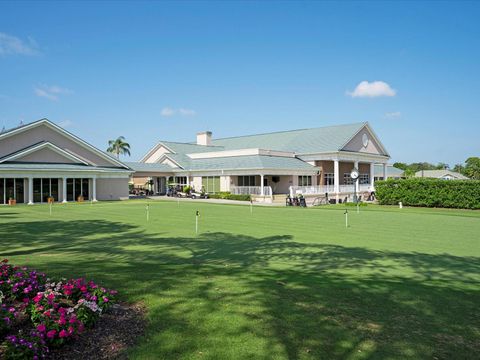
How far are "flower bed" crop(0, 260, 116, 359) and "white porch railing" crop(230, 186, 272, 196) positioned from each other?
35992 millimetres

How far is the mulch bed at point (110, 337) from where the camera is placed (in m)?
4.24

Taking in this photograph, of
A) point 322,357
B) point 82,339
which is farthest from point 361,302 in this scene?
point 82,339

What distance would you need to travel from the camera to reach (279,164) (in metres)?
44.6

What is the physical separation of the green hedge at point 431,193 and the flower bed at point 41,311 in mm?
33808

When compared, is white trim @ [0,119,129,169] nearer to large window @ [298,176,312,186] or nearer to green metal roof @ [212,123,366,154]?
large window @ [298,176,312,186]

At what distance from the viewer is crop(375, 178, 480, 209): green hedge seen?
106ft

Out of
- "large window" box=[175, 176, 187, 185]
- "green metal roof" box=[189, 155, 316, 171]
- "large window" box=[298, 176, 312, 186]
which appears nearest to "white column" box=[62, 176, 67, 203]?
"green metal roof" box=[189, 155, 316, 171]

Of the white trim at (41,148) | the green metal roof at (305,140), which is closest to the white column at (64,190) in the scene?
the white trim at (41,148)

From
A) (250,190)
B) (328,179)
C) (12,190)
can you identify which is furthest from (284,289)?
(328,179)

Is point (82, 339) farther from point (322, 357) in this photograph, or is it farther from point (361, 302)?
point (361, 302)

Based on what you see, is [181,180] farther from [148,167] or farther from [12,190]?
[12,190]

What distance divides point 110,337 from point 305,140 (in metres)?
50.3

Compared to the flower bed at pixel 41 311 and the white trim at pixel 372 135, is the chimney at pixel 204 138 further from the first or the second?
the flower bed at pixel 41 311

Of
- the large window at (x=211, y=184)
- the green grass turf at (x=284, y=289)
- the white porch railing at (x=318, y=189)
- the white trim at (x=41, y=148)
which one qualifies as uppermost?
the white trim at (x=41, y=148)
